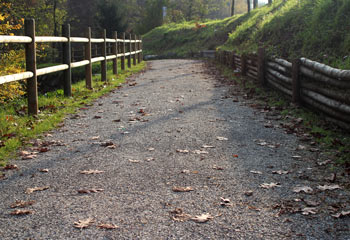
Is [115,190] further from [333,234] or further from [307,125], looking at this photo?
[307,125]

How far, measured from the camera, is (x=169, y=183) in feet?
14.3

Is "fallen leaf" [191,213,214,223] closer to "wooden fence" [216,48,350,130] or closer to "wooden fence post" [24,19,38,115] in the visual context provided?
"wooden fence" [216,48,350,130]

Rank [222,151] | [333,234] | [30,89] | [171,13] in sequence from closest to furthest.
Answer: [333,234]
[222,151]
[30,89]
[171,13]

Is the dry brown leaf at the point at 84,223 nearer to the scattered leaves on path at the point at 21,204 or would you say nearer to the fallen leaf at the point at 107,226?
the fallen leaf at the point at 107,226

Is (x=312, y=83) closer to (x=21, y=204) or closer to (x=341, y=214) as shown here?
(x=341, y=214)

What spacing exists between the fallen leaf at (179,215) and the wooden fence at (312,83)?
12.2 feet

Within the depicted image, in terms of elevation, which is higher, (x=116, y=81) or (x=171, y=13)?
(x=171, y=13)

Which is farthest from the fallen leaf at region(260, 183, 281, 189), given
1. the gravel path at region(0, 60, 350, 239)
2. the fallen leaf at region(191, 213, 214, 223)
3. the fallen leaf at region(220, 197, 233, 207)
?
the fallen leaf at region(191, 213, 214, 223)

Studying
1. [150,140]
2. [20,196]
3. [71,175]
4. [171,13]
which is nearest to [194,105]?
[150,140]

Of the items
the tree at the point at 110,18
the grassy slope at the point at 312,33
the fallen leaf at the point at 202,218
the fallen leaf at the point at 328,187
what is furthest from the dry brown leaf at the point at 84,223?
the tree at the point at 110,18

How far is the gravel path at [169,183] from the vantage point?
3.29 meters

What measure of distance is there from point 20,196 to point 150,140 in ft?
8.23

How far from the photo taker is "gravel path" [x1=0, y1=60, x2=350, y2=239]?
3295 millimetres

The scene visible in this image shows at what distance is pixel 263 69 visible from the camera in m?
12.0
